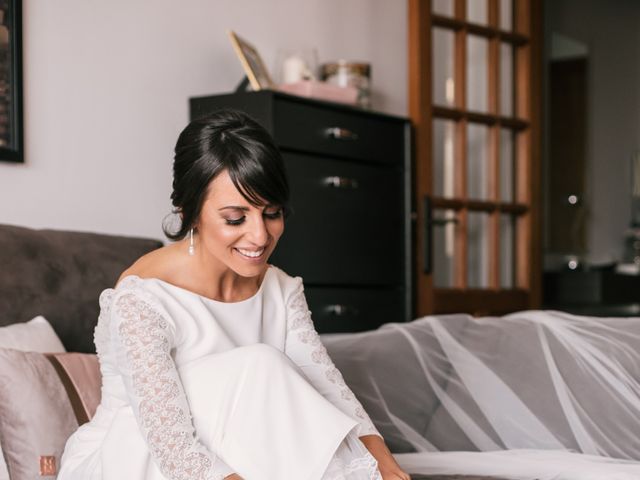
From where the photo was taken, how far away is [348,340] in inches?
107

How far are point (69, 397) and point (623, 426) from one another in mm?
1270

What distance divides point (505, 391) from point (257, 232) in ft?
3.17

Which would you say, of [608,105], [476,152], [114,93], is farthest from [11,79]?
[608,105]

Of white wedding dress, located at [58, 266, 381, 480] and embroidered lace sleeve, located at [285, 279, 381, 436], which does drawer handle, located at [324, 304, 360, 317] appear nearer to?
embroidered lace sleeve, located at [285, 279, 381, 436]

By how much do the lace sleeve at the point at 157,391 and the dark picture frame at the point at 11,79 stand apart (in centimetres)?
125

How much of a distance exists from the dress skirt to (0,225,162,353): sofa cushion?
0.66m

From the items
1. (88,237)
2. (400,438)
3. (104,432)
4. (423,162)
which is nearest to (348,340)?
(400,438)

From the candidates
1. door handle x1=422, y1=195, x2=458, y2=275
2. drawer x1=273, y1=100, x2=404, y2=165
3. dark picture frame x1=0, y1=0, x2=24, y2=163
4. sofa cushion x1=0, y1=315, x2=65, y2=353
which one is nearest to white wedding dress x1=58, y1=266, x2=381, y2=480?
sofa cushion x1=0, y1=315, x2=65, y2=353

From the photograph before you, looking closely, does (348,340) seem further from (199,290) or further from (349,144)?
(349,144)

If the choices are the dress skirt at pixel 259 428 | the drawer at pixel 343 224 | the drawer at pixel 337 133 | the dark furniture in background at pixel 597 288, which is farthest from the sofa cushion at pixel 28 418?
the dark furniture in background at pixel 597 288

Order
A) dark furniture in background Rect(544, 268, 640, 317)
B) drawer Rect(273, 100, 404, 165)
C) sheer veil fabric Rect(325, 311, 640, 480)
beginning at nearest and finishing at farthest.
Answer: sheer veil fabric Rect(325, 311, 640, 480), drawer Rect(273, 100, 404, 165), dark furniture in background Rect(544, 268, 640, 317)

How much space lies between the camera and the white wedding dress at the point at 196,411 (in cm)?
164

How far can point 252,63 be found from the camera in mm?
3492

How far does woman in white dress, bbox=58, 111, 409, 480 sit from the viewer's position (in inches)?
64.9
